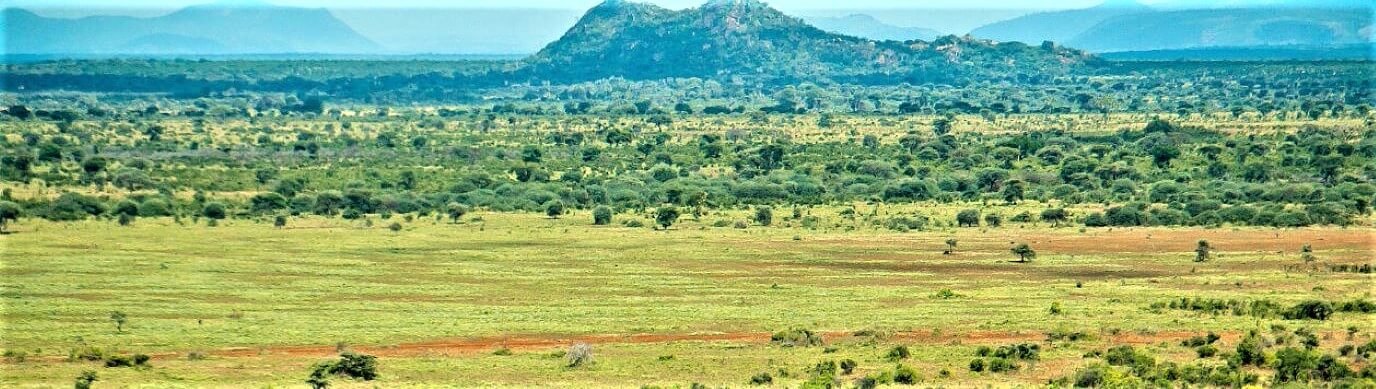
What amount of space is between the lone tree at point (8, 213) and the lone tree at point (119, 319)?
91.9 feet

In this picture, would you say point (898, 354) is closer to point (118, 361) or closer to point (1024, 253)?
point (118, 361)

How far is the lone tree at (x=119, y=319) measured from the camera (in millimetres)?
52188

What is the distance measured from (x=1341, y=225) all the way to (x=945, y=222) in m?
16.4

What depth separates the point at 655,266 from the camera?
69.8 metres

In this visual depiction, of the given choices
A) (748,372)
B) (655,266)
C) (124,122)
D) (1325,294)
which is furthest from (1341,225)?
(124,122)

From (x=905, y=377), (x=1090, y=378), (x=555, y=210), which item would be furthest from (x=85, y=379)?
(x=555, y=210)

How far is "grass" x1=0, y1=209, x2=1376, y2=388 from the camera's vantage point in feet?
152

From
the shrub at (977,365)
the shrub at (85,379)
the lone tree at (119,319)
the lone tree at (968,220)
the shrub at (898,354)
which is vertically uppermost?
the shrub at (977,365)

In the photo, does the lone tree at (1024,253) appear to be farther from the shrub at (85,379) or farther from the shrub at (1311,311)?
the shrub at (85,379)

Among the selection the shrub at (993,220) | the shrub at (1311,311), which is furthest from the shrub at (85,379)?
the shrub at (993,220)

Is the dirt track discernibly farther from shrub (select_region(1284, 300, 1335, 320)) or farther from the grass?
shrub (select_region(1284, 300, 1335, 320))

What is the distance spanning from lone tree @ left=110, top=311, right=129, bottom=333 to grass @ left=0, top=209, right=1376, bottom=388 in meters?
0.25

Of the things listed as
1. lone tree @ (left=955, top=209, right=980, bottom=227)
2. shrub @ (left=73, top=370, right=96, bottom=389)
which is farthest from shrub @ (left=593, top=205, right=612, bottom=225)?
shrub @ (left=73, top=370, right=96, bottom=389)

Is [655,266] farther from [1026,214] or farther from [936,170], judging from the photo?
[936,170]
